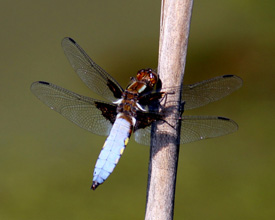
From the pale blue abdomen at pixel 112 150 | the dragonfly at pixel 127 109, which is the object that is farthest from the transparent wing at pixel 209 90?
the pale blue abdomen at pixel 112 150

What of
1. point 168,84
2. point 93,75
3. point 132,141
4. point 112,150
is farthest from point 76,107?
point 132,141

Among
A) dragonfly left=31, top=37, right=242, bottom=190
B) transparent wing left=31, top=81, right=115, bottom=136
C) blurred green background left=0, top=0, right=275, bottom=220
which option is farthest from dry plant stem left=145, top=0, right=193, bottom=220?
blurred green background left=0, top=0, right=275, bottom=220

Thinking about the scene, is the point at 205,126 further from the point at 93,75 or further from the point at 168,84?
the point at 93,75

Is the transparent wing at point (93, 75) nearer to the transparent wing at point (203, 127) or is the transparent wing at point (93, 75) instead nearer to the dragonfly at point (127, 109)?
the dragonfly at point (127, 109)

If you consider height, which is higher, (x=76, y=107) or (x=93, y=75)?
(x=93, y=75)

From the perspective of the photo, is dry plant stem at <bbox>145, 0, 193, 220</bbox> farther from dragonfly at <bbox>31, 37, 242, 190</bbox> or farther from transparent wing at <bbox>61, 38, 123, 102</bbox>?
transparent wing at <bbox>61, 38, 123, 102</bbox>

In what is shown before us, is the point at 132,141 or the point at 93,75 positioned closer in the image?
the point at 93,75
